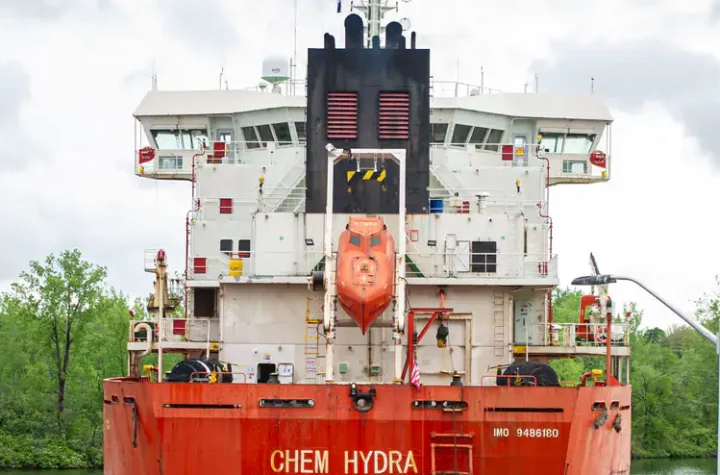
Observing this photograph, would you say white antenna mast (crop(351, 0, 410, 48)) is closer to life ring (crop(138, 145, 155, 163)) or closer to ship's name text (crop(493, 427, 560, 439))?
life ring (crop(138, 145, 155, 163))

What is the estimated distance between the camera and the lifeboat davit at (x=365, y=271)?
25078 millimetres

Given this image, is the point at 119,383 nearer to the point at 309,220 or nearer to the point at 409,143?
the point at 309,220

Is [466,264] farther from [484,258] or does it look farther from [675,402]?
[675,402]

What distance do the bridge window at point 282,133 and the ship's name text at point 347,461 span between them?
12.2 metres

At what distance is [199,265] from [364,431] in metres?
8.80

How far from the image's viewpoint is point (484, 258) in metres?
28.6

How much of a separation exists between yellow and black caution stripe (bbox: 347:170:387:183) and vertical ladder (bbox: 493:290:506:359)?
3.32 m

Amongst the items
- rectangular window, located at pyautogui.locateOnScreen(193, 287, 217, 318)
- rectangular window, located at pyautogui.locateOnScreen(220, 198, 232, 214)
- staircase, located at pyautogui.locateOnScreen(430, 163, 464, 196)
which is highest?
staircase, located at pyautogui.locateOnScreen(430, 163, 464, 196)

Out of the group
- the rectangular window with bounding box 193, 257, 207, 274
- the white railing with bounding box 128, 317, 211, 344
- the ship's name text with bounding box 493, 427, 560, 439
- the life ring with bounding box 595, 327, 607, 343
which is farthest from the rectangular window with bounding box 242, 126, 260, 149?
the ship's name text with bounding box 493, 427, 560, 439

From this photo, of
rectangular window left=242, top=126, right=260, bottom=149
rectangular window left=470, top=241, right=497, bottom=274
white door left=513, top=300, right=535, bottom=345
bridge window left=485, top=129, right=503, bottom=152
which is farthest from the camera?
rectangular window left=242, top=126, right=260, bottom=149

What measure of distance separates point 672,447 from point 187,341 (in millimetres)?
41316

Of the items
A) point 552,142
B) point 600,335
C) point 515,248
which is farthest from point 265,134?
point 600,335

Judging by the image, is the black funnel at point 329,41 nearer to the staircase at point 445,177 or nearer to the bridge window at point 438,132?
the staircase at point 445,177

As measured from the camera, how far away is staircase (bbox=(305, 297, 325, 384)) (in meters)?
27.8
